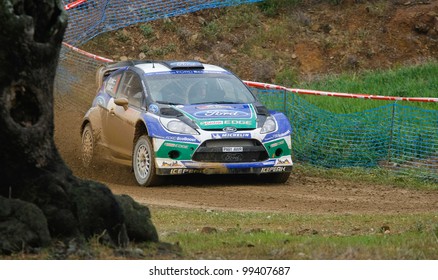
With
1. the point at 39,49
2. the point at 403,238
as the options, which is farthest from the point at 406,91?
the point at 39,49

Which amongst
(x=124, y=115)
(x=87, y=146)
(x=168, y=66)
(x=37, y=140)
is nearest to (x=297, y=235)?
(x=37, y=140)

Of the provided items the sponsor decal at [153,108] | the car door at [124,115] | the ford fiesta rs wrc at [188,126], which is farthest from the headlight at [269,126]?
the car door at [124,115]

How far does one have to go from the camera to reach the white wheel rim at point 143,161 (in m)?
15.7

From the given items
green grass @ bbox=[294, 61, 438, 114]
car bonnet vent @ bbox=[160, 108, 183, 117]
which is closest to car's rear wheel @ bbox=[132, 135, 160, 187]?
car bonnet vent @ bbox=[160, 108, 183, 117]

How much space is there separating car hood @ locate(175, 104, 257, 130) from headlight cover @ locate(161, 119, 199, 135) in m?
0.15

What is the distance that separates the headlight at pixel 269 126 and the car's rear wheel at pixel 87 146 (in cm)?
317

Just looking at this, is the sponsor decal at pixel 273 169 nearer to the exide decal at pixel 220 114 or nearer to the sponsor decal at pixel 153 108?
the exide decal at pixel 220 114

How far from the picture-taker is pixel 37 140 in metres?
8.09

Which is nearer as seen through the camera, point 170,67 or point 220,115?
point 220,115

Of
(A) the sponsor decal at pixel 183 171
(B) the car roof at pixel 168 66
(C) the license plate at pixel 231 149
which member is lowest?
(A) the sponsor decal at pixel 183 171

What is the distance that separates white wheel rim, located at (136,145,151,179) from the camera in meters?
15.7

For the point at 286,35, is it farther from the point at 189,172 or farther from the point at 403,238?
the point at 403,238

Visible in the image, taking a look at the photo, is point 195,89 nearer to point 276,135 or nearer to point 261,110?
point 261,110

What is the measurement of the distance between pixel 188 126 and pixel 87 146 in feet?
9.52
